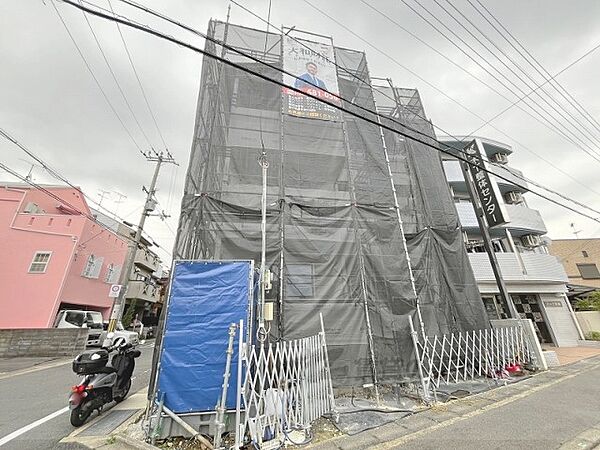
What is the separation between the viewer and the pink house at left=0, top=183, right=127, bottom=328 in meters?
10.4

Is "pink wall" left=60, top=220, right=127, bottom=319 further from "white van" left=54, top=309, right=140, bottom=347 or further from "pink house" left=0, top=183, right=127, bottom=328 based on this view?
"white van" left=54, top=309, right=140, bottom=347

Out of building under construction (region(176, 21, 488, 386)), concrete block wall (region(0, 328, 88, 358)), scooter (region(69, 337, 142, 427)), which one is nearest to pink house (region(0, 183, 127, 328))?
concrete block wall (region(0, 328, 88, 358))

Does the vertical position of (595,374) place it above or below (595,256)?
below

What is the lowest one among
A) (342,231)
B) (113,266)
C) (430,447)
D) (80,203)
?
(430,447)

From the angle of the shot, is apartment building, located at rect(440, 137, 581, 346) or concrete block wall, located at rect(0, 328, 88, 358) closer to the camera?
concrete block wall, located at rect(0, 328, 88, 358)

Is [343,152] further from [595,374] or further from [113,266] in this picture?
[113,266]

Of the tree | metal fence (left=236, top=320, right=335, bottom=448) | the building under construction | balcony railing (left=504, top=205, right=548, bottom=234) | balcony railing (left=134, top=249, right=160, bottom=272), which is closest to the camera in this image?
metal fence (left=236, top=320, right=335, bottom=448)

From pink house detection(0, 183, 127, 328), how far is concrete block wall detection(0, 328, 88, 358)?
4.38ft

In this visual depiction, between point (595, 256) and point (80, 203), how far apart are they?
37.8 meters

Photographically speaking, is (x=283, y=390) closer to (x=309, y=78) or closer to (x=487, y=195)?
(x=309, y=78)

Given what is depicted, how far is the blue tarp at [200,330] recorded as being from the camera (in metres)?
3.07

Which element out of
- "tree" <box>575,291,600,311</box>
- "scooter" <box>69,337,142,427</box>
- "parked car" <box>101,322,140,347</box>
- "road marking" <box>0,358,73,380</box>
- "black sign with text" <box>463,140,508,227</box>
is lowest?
"road marking" <box>0,358,73,380</box>

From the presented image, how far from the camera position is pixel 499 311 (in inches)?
474

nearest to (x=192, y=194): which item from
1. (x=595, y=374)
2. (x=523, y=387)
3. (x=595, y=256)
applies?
(x=523, y=387)
